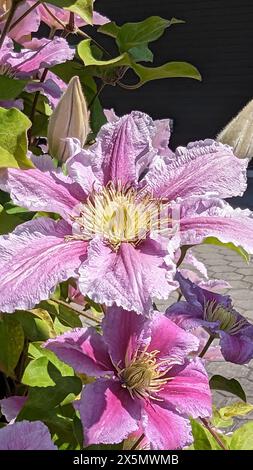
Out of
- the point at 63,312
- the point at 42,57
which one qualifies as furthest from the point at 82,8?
the point at 63,312

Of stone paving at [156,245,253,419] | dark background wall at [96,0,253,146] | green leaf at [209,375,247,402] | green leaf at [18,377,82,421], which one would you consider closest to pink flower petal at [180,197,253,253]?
green leaf at [18,377,82,421]

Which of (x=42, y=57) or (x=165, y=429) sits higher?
(x=42, y=57)

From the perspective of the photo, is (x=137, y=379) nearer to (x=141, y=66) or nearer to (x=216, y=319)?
(x=216, y=319)

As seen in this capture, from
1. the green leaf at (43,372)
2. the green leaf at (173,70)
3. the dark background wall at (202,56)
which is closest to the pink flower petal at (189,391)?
the green leaf at (43,372)

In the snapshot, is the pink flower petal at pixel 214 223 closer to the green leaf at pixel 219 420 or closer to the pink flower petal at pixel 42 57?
the pink flower petal at pixel 42 57

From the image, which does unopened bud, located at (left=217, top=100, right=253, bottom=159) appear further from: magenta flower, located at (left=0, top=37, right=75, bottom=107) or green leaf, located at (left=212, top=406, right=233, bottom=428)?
green leaf, located at (left=212, top=406, right=233, bottom=428)

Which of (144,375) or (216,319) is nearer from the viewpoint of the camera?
(144,375)
